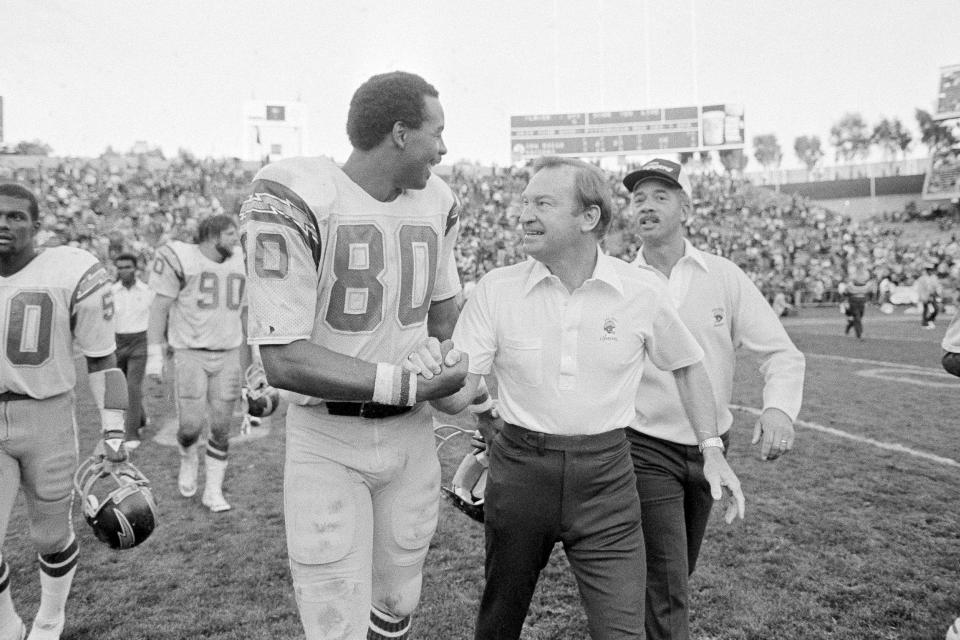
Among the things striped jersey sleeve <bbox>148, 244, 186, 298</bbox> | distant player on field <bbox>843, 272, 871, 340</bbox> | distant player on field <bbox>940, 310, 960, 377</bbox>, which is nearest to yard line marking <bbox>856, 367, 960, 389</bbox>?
distant player on field <bbox>843, 272, 871, 340</bbox>

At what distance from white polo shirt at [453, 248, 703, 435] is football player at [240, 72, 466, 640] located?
0.90ft

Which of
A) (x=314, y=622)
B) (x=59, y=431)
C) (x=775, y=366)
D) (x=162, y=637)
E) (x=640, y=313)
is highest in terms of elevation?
(x=640, y=313)

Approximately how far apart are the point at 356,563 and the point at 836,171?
232ft

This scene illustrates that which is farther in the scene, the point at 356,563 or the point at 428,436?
the point at 428,436

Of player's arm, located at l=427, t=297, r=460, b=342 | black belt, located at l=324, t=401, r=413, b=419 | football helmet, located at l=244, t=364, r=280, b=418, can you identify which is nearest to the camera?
black belt, located at l=324, t=401, r=413, b=419

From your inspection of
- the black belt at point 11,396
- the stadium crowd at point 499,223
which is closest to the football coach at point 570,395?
the black belt at point 11,396

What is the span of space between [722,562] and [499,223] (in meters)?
29.1

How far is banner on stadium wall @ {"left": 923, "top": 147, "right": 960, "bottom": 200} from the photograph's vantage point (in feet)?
154

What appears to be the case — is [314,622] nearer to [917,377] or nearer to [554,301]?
[554,301]

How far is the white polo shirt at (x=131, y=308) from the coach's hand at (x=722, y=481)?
6.78 metres

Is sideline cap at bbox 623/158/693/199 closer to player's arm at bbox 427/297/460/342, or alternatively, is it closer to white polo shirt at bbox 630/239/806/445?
white polo shirt at bbox 630/239/806/445

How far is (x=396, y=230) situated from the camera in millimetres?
2471

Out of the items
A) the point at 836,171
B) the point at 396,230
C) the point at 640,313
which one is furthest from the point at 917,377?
the point at 836,171

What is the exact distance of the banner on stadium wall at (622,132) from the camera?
41312 mm
